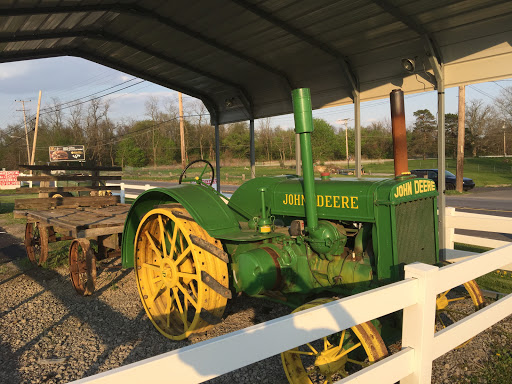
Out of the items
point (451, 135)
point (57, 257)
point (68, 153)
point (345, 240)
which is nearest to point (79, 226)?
point (57, 257)

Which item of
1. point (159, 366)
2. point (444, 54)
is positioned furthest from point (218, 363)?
point (444, 54)

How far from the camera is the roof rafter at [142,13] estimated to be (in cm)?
502

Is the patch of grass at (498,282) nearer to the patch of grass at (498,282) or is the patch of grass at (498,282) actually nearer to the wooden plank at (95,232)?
the patch of grass at (498,282)

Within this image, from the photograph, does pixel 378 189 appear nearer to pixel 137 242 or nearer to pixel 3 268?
pixel 137 242

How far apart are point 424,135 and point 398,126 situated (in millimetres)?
47996

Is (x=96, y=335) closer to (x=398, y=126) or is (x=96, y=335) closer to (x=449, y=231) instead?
(x=398, y=126)

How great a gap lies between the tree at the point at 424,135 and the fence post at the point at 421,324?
4747cm

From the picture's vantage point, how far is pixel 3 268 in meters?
6.54

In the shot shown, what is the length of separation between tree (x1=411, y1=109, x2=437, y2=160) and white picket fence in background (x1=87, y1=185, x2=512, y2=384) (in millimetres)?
47084

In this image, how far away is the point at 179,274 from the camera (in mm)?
3611

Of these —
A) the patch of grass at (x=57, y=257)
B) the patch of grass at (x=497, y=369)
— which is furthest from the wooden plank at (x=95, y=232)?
the patch of grass at (x=497, y=369)

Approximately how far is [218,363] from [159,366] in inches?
8.7

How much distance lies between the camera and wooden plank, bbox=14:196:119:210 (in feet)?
22.4

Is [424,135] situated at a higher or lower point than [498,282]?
higher
